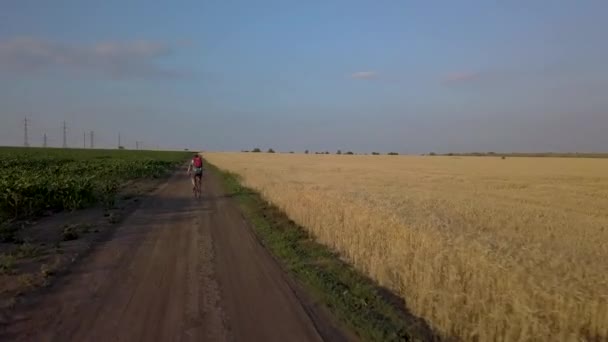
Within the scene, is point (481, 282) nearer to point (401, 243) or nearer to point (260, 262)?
point (401, 243)

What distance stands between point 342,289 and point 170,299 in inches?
113

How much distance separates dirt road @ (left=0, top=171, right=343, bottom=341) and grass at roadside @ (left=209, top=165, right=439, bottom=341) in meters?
0.40

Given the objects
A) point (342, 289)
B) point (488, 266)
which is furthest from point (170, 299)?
point (488, 266)

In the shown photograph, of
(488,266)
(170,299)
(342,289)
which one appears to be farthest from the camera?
(342,289)

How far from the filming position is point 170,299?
8.24 m

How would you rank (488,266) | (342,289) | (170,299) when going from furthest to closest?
(342,289) < (170,299) < (488,266)

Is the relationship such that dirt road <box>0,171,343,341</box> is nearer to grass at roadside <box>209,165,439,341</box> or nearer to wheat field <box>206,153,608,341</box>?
grass at roadside <box>209,165,439,341</box>

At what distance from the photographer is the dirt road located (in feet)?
22.0

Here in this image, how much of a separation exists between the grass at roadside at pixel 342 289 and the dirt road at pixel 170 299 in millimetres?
398

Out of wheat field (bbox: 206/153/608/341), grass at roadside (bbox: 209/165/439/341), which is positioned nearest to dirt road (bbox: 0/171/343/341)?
grass at roadside (bbox: 209/165/439/341)

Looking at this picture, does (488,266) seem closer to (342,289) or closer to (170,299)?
(342,289)

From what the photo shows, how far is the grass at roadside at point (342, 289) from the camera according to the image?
6935 millimetres

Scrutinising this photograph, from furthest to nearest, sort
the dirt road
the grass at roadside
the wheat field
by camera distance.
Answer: the grass at roadside → the dirt road → the wheat field

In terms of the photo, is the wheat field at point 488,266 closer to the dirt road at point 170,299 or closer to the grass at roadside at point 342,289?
the grass at roadside at point 342,289
